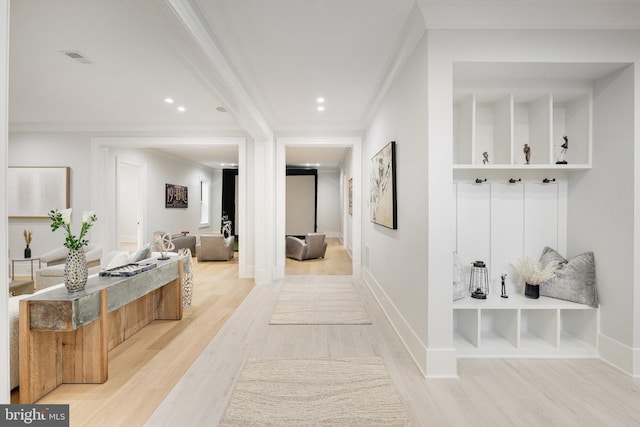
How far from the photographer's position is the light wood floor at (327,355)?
5.78 ft

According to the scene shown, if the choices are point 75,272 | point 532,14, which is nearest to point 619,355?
point 532,14

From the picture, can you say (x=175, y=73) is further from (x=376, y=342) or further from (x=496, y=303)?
(x=496, y=303)

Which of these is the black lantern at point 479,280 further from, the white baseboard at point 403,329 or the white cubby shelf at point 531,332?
the white baseboard at point 403,329

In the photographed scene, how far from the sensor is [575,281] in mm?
2434

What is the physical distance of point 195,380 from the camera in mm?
2141

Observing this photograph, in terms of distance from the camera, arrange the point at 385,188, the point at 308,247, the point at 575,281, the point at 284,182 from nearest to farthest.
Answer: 1. the point at 575,281
2. the point at 385,188
3. the point at 284,182
4. the point at 308,247

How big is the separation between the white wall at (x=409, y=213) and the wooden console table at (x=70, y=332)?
2.32 metres

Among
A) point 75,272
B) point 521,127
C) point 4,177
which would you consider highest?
point 521,127

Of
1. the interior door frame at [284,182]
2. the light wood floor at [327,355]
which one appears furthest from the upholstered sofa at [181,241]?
the light wood floor at [327,355]

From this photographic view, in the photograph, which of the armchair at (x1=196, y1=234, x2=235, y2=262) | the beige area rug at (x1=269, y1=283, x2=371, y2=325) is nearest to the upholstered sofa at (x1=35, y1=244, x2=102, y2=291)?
the armchair at (x1=196, y1=234, x2=235, y2=262)

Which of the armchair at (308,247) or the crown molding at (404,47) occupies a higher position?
the crown molding at (404,47)

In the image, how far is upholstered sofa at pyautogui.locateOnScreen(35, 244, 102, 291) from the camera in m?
3.74

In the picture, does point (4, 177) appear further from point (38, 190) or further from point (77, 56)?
point (38, 190)

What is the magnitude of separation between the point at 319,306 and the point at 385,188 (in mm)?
1661
